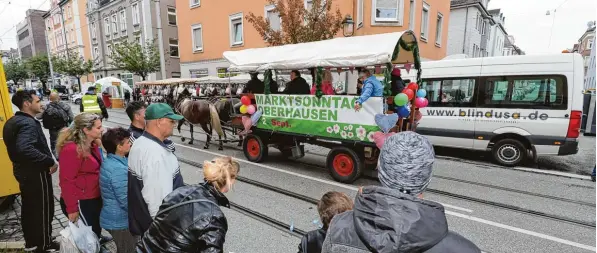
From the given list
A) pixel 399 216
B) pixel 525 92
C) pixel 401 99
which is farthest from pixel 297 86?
pixel 399 216

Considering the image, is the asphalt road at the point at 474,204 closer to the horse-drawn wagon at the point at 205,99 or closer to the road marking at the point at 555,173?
the road marking at the point at 555,173

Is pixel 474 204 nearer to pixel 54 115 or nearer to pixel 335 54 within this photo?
pixel 335 54

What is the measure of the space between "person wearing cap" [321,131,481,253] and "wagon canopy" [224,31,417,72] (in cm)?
432

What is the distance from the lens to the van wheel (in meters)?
7.34

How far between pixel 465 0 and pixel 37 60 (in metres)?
53.1

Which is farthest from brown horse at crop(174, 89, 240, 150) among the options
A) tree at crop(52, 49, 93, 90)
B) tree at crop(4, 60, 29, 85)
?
tree at crop(4, 60, 29, 85)

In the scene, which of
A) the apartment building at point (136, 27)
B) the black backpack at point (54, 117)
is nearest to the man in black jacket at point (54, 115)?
the black backpack at point (54, 117)

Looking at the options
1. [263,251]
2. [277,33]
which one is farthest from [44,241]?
[277,33]

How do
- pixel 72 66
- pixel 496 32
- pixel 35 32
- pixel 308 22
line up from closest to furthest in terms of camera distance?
Result: pixel 308 22, pixel 496 32, pixel 72 66, pixel 35 32

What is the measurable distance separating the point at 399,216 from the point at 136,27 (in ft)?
113

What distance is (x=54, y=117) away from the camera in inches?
273

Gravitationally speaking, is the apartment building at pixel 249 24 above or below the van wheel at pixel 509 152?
above

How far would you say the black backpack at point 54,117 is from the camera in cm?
691

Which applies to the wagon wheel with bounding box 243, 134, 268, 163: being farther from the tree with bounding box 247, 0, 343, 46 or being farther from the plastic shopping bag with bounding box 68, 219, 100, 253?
the tree with bounding box 247, 0, 343, 46
